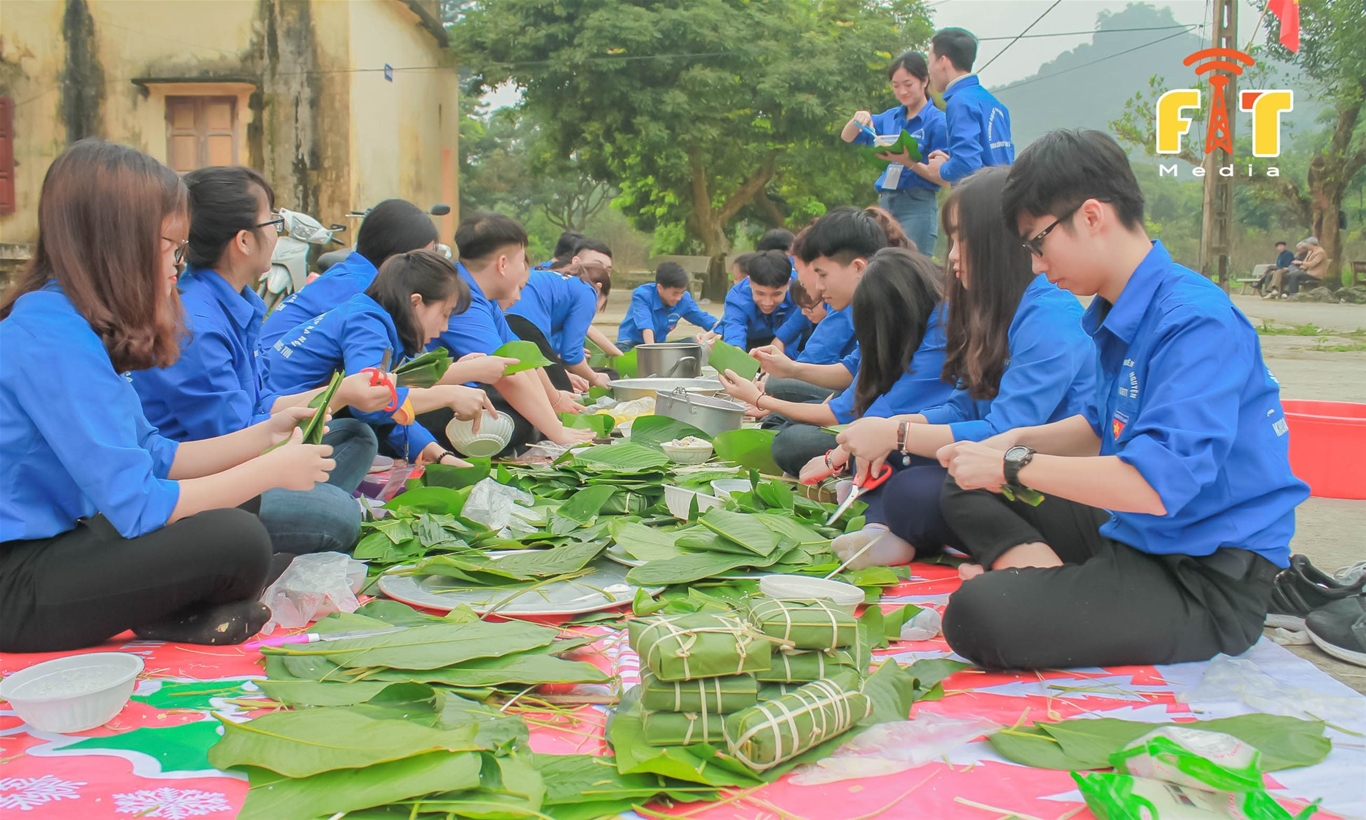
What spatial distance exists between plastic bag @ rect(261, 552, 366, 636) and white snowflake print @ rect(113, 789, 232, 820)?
748 millimetres

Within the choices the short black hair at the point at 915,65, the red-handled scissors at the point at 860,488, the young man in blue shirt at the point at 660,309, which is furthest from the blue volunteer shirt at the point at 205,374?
the young man in blue shirt at the point at 660,309

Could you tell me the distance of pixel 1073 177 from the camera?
2.01 metres

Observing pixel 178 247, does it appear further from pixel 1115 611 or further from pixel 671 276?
pixel 671 276

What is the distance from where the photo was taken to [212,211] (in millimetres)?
2758

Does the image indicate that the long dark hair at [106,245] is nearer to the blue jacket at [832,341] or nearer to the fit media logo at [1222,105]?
the blue jacket at [832,341]

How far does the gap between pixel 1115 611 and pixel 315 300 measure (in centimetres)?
316

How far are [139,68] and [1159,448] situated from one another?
1566 cm

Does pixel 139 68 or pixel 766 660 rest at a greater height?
pixel 139 68

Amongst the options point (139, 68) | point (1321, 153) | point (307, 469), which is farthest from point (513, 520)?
point (1321, 153)

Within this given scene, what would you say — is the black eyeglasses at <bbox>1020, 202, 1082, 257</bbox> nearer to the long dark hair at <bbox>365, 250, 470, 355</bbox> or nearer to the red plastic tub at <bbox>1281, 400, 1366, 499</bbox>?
the red plastic tub at <bbox>1281, 400, 1366, 499</bbox>

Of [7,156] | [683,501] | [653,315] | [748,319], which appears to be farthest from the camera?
[7,156]

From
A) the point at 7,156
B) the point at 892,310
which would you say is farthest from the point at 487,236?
the point at 7,156

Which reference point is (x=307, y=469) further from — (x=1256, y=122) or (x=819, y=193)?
(x=819, y=193)

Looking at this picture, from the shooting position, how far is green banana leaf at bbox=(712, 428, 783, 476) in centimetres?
382
